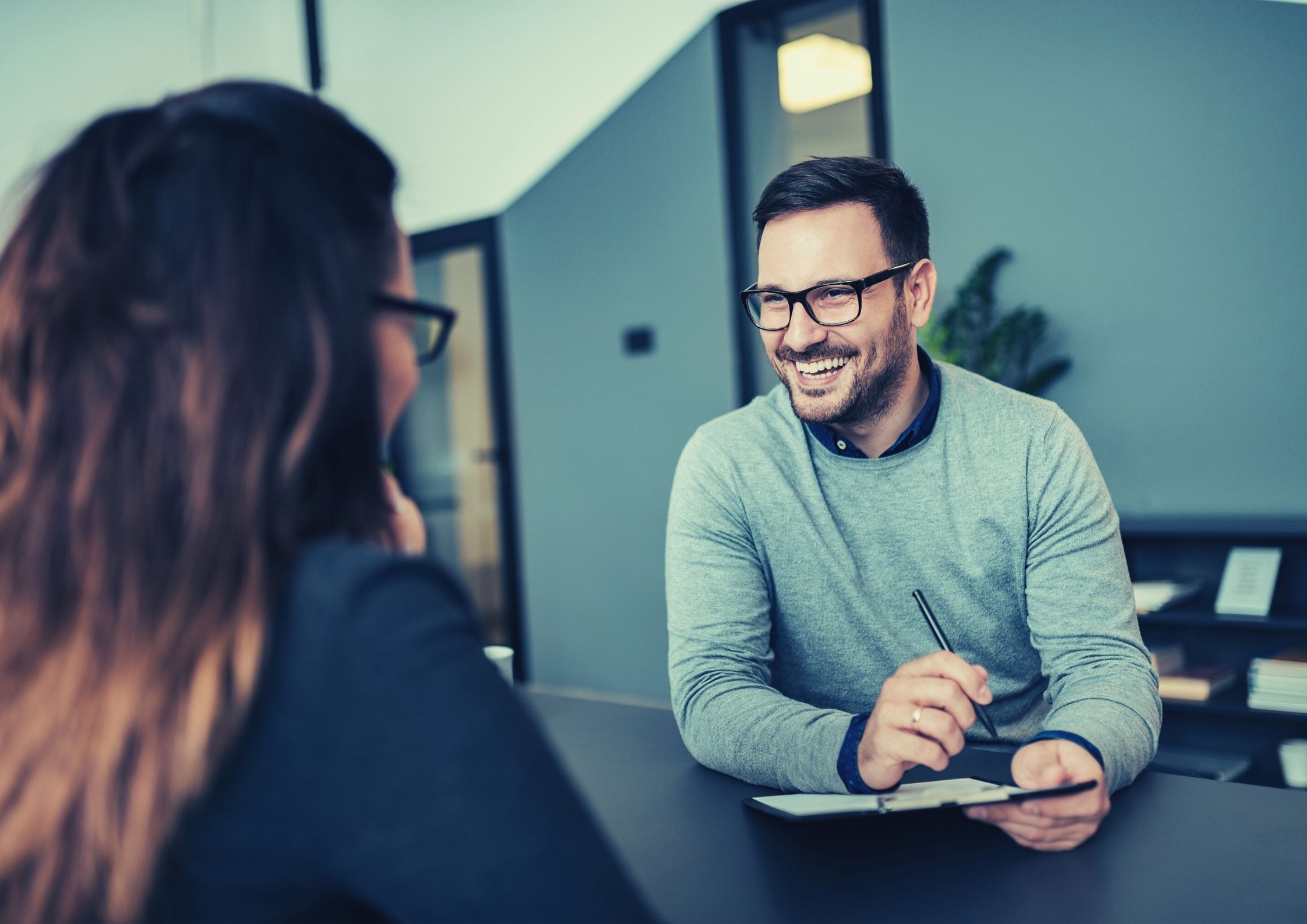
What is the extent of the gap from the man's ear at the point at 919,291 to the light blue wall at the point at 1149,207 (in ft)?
5.48

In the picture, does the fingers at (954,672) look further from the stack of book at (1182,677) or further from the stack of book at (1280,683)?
the stack of book at (1280,683)

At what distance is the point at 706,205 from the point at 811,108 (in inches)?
20.3

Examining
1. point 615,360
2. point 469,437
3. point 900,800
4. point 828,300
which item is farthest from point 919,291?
point 469,437

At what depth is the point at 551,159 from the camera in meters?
4.39

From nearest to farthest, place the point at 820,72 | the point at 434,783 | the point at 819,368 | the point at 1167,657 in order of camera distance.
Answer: the point at 434,783 → the point at 819,368 → the point at 1167,657 → the point at 820,72

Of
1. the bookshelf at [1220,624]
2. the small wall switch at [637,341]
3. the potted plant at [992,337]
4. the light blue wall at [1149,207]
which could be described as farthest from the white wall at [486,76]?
the bookshelf at [1220,624]

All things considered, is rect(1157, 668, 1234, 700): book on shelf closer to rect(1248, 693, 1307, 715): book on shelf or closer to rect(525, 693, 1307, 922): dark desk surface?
rect(1248, 693, 1307, 715): book on shelf

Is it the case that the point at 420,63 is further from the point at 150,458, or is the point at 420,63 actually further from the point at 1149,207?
the point at 150,458

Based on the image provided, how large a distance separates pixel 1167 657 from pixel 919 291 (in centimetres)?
168

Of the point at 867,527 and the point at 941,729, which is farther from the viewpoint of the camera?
the point at 867,527

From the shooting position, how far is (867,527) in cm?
141

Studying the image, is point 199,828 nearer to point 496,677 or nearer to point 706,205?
point 496,677

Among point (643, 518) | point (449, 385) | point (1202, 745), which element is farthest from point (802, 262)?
point (449, 385)

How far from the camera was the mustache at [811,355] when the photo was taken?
1492mm
